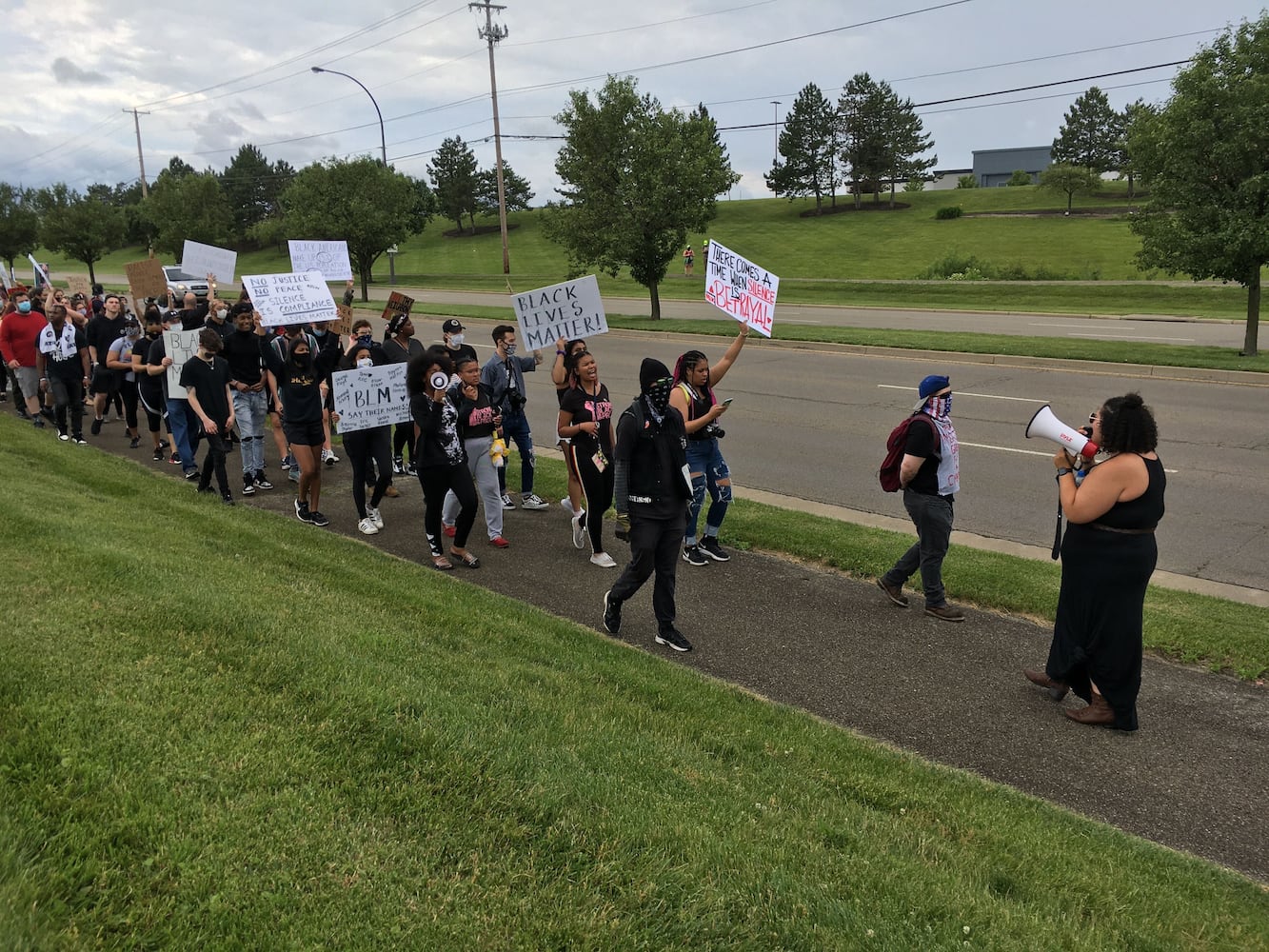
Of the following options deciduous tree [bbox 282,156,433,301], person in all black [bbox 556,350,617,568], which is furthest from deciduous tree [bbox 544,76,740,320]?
person in all black [bbox 556,350,617,568]

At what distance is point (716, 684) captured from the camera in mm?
5344

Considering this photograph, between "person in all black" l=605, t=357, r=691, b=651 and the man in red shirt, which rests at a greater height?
the man in red shirt

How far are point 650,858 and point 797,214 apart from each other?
80847mm

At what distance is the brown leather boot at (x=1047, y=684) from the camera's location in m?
5.26

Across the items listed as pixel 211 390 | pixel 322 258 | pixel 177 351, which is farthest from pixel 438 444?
pixel 322 258

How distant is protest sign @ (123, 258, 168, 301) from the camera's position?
13992 millimetres

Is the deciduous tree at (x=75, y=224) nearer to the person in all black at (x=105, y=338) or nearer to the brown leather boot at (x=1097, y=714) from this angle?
the person in all black at (x=105, y=338)

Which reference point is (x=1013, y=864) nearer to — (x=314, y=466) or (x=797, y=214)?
(x=314, y=466)

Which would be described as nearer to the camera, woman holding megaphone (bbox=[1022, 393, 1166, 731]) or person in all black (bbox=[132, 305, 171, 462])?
woman holding megaphone (bbox=[1022, 393, 1166, 731])

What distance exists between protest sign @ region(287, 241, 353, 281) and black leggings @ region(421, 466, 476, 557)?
500cm

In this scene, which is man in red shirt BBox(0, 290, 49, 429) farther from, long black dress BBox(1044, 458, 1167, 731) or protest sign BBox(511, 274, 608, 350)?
long black dress BBox(1044, 458, 1167, 731)

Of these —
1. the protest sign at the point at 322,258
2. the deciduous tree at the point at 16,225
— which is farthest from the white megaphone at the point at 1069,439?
the deciduous tree at the point at 16,225

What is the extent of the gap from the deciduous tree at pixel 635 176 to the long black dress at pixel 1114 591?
923 inches

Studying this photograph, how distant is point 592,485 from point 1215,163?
1581 cm
